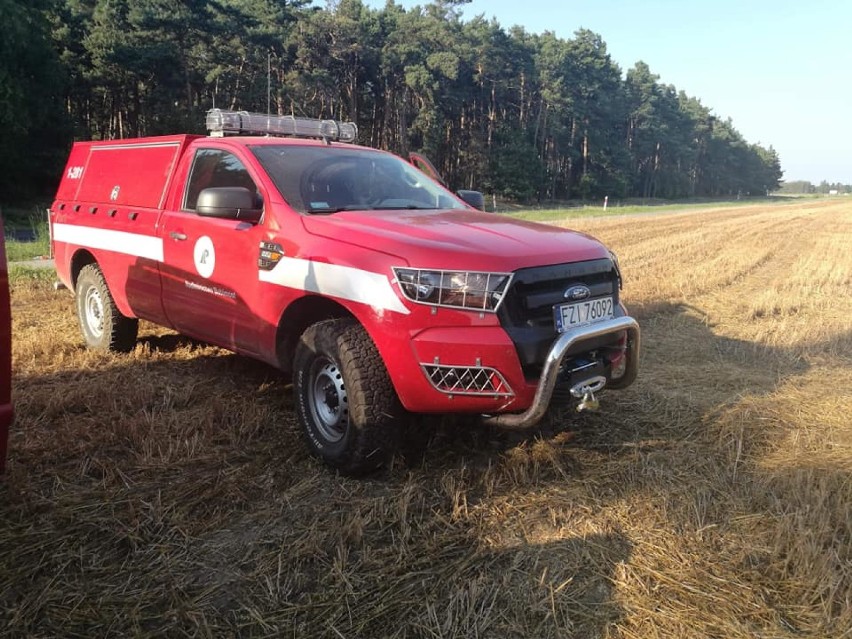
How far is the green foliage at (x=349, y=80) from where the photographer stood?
104 ft

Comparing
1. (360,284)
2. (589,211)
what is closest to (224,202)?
(360,284)

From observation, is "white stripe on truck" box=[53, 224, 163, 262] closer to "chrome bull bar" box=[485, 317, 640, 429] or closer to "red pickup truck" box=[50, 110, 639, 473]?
"red pickup truck" box=[50, 110, 639, 473]

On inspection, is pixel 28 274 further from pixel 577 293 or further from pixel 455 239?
pixel 577 293

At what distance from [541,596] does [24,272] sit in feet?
33.2

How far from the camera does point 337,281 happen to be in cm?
345

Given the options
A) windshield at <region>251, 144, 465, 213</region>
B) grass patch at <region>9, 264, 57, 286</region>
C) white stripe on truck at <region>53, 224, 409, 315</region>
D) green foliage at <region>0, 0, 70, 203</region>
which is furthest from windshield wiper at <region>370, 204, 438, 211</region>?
green foliage at <region>0, 0, 70, 203</region>

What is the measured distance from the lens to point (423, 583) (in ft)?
8.74

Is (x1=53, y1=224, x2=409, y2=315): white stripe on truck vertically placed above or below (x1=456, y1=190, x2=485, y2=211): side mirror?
below

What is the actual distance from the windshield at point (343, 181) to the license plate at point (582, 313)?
148cm

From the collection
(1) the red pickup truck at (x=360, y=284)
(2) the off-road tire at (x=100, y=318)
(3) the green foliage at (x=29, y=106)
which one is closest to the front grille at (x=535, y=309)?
(1) the red pickup truck at (x=360, y=284)

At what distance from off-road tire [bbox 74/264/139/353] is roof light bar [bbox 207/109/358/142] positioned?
1.71 meters

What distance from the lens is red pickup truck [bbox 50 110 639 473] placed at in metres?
3.16

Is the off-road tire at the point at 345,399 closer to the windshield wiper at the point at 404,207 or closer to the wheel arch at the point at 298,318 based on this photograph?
the wheel arch at the point at 298,318

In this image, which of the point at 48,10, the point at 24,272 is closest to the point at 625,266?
the point at 24,272
